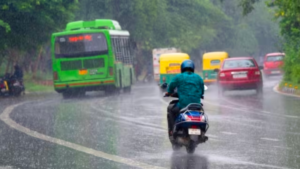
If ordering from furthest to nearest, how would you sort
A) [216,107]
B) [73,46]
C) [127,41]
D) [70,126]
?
[127,41]
[73,46]
[216,107]
[70,126]

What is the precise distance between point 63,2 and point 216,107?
743 inches

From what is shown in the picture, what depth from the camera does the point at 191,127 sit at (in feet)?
37.6

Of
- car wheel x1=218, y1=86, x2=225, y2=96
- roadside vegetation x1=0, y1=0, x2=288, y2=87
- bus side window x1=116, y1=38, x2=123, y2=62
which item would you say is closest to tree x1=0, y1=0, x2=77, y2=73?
roadside vegetation x1=0, y1=0, x2=288, y2=87

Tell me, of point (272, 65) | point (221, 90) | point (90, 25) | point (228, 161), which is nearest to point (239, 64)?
point (221, 90)

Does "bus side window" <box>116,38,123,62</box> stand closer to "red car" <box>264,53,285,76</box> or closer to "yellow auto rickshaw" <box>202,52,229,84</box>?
"yellow auto rickshaw" <box>202,52,229,84</box>

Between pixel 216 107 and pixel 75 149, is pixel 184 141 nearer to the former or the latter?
pixel 75 149

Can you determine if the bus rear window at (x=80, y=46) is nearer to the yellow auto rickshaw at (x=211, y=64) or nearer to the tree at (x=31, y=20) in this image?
the tree at (x=31, y=20)

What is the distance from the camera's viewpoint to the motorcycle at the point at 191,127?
1145 centimetres

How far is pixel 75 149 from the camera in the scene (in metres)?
12.7

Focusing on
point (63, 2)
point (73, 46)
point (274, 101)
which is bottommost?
point (274, 101)

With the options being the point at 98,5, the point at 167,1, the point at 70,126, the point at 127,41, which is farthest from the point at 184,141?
the point at 167,1

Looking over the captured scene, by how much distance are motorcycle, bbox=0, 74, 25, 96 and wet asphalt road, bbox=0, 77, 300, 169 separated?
15.3 metres

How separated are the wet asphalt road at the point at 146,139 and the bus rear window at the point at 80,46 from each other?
11.0 m

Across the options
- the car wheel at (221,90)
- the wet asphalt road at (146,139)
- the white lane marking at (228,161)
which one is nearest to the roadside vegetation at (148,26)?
the car wheel at (221,90)
